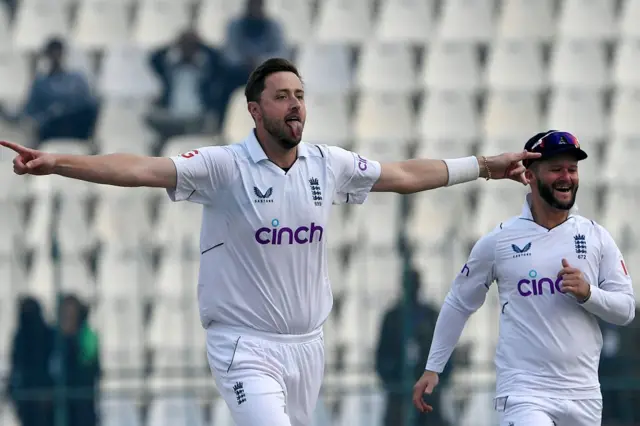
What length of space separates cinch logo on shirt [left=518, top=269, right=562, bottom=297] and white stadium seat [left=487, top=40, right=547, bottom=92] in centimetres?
794

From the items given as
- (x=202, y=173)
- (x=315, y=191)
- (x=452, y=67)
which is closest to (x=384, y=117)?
(x=452, y=67)

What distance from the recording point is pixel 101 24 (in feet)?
49.5

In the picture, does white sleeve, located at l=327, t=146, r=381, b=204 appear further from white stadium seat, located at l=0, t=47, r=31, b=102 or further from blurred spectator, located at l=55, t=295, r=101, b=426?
white stadium seat, located at l=0, t=47, r=31, b=102

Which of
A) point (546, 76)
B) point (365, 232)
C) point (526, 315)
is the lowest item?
point (526, 315)

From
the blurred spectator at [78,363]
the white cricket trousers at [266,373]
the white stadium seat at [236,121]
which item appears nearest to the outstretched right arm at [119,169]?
the white cricket trousers at [266,373]

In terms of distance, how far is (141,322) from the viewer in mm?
11453

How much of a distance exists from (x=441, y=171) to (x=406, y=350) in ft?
14.6

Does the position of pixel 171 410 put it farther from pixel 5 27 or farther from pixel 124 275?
pixel 5 27

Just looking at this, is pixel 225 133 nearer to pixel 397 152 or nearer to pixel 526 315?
pixel 397 152

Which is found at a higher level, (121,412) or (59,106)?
(59,106)

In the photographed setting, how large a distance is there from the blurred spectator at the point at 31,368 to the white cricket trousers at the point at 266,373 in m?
4.85

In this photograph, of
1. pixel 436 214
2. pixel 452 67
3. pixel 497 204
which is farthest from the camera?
pixel 452 67

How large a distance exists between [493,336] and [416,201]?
1.79 meters

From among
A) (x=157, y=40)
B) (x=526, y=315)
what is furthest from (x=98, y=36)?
(x=526, y=315)
